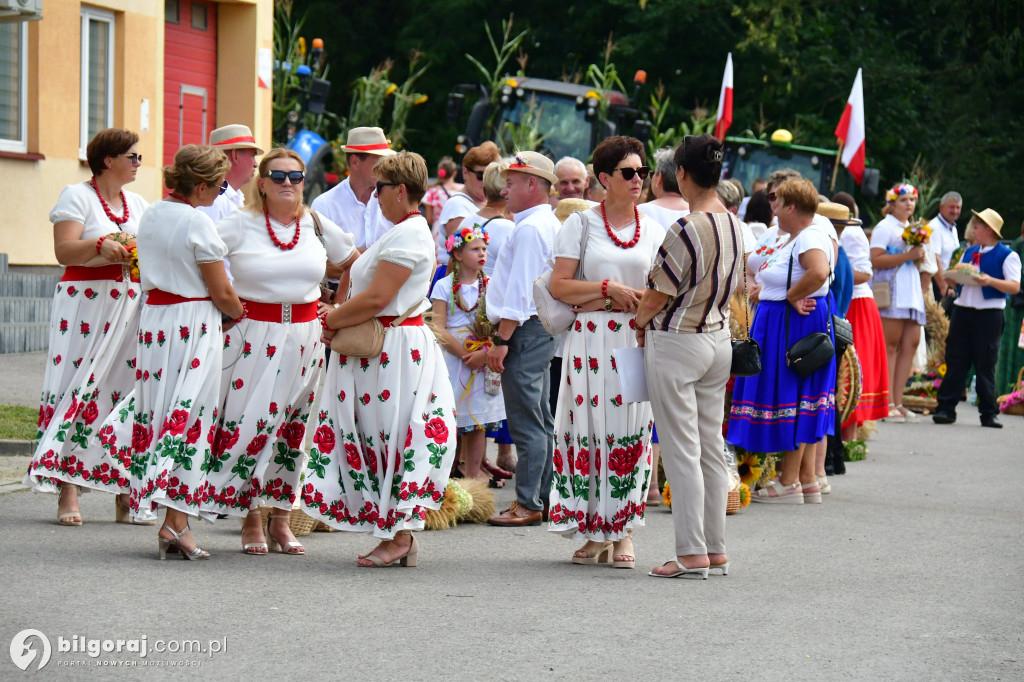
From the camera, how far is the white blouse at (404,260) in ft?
22.6

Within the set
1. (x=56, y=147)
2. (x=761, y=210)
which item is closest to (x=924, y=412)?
(x=761, y=210)

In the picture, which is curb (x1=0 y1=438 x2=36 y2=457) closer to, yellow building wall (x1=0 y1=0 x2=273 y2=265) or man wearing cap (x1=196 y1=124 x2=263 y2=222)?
man wearing cap (x1=196 y1=124 x2=263 y2=222)

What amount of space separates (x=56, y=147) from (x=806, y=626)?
44.7ft

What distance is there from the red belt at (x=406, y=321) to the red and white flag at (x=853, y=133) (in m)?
9.59

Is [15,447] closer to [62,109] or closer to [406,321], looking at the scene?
[406,321]

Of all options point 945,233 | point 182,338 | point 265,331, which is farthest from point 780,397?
point 945,233

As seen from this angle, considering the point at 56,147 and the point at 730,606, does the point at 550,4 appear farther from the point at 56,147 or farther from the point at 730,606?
the point at 730,606

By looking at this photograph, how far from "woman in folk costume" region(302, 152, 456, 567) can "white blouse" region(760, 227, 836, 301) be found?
3014 millimetres

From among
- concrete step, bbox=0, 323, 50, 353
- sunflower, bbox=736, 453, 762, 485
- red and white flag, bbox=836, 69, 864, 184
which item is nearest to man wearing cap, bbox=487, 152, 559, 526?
sunflower, bbox=736, 453, 762, 485

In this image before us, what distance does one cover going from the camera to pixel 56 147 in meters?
17.6

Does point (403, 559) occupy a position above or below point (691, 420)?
below

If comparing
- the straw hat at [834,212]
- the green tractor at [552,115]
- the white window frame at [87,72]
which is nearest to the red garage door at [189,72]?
the white window frame at [87,72]

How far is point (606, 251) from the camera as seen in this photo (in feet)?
23.4

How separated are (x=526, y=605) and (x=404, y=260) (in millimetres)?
1664
